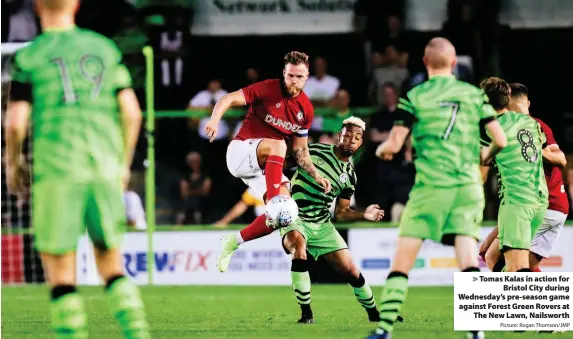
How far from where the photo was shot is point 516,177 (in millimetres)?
10461

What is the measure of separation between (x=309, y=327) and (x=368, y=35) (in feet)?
29.2

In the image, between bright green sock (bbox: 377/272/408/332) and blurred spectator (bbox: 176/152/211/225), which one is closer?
bright green sock (bbox: 377/272/408/332)

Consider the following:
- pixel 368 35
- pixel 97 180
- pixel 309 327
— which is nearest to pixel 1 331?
pixel 309 327

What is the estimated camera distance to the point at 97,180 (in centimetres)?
752

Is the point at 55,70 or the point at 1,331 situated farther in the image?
the point at 1,331

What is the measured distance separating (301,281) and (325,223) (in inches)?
23.0

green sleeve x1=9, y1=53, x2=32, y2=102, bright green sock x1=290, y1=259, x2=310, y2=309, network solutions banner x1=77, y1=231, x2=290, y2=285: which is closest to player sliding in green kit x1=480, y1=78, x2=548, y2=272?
bright green sock x1=290, y1=259, x2=310, y2=309

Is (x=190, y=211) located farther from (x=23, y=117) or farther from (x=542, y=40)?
(x=23, y=117)

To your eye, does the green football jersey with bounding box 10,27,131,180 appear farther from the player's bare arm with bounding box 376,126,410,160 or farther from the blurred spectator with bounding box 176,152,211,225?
the blurred spectator with bounding box 176,152,211,225

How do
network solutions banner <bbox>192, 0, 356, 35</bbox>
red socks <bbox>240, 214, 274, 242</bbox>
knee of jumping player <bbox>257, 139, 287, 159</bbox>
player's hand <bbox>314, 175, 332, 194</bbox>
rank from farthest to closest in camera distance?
network solutions banner <bbox>192, 0, 356, 35</bbox> < red socks <bbox>240, 214, 274, 242</bbox> < knee of jumping player <bbox>257, 139, 287, 159</bbox> < player's hand <bbox>314, 175, 332, 194</bbox>

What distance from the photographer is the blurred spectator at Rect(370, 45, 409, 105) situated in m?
A: 18.4

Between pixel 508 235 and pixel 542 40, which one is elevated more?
→ pixel 542 40

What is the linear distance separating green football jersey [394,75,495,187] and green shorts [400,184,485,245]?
0.06 metres

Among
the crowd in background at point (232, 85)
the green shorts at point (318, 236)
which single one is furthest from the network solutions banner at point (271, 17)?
the green shorts at point (318, 236)
